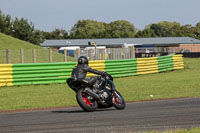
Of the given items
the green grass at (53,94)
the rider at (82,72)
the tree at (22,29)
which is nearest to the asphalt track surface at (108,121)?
the rider at (82,72)

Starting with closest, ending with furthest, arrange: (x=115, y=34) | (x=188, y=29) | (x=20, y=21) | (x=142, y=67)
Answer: (x=142, y=67), (x=20, y=21), (x=115, y=34), (x=188, y=29)

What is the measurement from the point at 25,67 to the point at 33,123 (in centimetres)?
1179

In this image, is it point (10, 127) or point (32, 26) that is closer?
point (10, 127)

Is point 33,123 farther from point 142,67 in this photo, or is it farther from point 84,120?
point 142,67

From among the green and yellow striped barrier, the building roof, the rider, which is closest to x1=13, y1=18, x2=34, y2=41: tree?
the building roof

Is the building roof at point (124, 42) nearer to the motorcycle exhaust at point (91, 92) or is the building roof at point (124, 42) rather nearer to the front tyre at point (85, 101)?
the front tyre at point (85, 101)

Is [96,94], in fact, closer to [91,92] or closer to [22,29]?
[91,92]

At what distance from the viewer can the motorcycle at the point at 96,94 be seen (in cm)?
1048

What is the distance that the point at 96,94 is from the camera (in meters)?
10.6

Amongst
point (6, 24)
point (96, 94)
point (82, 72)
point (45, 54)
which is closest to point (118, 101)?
point (96, 94)

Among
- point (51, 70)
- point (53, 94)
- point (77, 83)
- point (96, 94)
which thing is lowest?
point (53, 94)

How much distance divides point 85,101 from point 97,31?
134583 mm

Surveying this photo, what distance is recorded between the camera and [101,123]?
28.3 feet

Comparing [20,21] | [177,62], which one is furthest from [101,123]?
[20,21]
